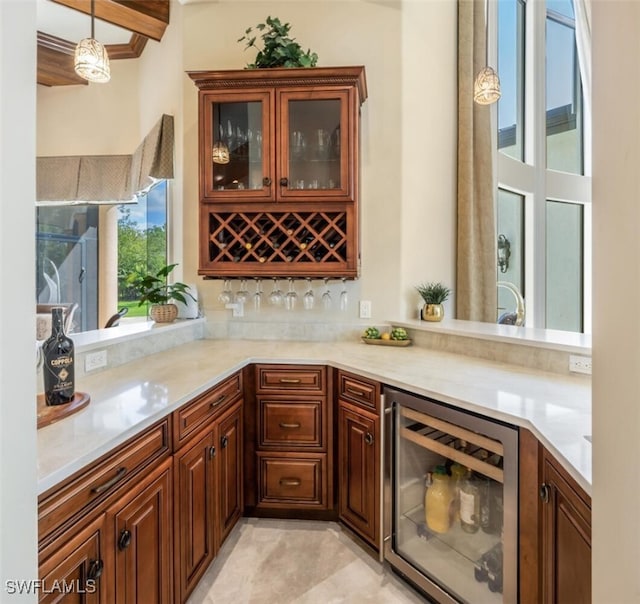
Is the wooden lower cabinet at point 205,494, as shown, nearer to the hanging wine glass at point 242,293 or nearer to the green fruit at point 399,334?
the hanging wine glass at point 242,293

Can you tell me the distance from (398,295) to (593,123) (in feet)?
7.09

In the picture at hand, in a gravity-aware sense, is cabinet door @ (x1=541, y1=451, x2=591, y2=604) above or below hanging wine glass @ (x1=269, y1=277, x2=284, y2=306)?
below

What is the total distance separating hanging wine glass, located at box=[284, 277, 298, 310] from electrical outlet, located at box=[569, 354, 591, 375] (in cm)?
165

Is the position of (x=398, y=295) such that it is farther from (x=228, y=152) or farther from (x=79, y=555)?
(x=79, y=555)

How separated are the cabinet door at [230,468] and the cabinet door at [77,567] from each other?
0.77 meters

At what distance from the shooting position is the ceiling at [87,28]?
279cm

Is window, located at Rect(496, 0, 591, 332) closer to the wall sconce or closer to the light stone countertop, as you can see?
the wall sconce

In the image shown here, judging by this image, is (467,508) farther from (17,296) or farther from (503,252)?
(503,252)

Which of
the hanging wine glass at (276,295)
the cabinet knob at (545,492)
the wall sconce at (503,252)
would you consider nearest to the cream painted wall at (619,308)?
the cabinet knob at (545,492)

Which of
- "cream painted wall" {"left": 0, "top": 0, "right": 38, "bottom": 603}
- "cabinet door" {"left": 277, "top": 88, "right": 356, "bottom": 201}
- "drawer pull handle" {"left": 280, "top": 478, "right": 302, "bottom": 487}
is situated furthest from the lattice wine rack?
"cream painted wall" {"left": 0, "top": 0, "right": 38, "bottom": 603}

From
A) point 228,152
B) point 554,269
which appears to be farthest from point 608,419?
point 554,269

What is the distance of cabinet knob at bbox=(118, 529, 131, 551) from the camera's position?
1.06m

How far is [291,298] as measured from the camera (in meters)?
2.62

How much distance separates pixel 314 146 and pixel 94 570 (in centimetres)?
221
